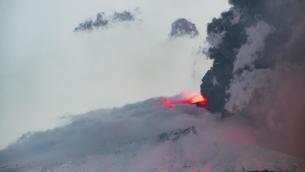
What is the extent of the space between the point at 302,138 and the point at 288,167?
8.87 m

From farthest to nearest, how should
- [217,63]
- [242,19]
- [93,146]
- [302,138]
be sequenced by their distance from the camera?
[93,146] → [217,63] → [242,19] → [302,138]

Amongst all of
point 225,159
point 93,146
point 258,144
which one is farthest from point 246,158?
point 93,146

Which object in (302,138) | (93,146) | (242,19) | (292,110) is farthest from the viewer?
(93,146)

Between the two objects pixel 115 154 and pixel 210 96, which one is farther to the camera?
pixel 115 154

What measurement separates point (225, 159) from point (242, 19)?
53.6 feet

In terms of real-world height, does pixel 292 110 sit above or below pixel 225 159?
above

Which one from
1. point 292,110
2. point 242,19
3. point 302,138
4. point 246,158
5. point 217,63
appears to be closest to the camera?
point 302,138

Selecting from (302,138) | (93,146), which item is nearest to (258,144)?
(302,138)

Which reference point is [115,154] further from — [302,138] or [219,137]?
[302,138]

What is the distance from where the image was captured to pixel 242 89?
32656 mm

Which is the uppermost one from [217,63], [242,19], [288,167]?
[242,19]

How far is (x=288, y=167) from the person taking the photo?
35.3 meters

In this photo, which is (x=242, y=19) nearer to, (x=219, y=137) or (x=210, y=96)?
(x=210, y=96)

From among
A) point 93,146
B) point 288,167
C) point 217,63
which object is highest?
point 217,63
